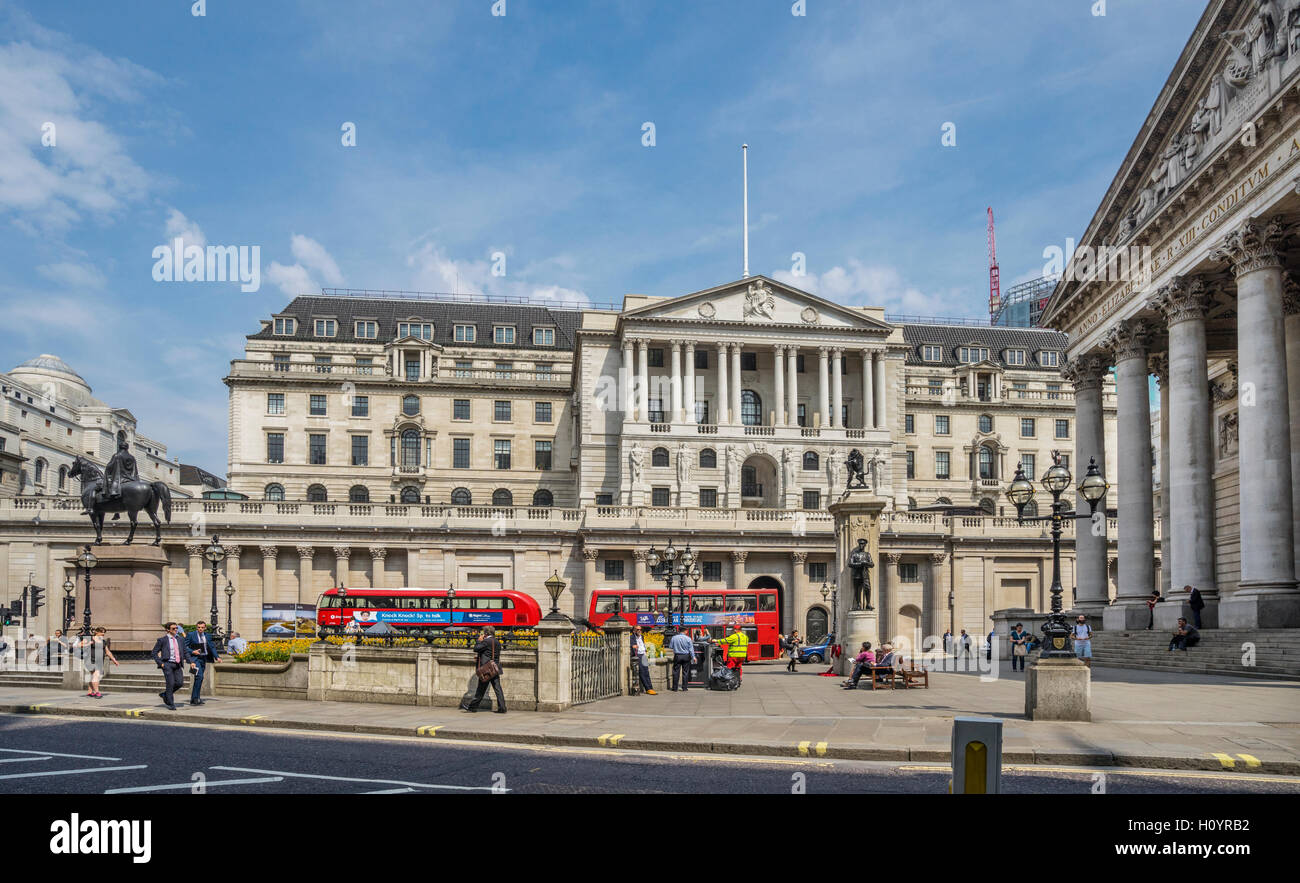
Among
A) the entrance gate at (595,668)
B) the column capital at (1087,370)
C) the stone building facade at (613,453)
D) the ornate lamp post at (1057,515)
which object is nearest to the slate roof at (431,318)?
the stone building facade at (613,453)

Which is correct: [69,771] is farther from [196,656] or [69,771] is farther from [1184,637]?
[1184,637]

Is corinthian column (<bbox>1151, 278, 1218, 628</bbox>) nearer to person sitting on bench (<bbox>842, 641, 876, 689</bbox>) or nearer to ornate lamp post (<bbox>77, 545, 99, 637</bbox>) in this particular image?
person sitting on bench (<bbox>842, 641, 876, 689</bbox>)

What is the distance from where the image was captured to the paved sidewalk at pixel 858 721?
14930mm

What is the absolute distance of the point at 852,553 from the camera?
32.7 meters

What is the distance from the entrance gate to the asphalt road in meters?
5.58

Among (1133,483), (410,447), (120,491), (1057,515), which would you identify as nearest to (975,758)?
(1057,515)

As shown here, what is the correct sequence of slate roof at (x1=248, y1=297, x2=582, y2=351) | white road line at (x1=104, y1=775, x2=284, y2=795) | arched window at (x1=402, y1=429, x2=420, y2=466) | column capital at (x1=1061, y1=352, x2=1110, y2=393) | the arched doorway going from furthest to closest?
slate roof at (x1=248, y1=297, x2=582, y2=351) → arched window at (x1=402, y1=429, x2=420, y2=466) → the arched doorway → column capital at (x1=1061, y1=352, x2=1110, y2=393) → white road line at (x1=104, y1=775, x2=284, y2=795)

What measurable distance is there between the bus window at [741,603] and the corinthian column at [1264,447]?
83.2 feet

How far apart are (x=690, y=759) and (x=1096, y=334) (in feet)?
118

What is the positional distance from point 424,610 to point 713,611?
48.1 ft

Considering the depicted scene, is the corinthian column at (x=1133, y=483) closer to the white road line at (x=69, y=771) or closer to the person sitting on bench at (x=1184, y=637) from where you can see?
the person sitting on bench at (x=1184, y=637)

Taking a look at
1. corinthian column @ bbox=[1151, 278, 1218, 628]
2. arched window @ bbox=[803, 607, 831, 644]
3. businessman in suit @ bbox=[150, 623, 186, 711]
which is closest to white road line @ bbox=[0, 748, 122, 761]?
businessman in suit @ bbox=[150, 623, 186, 711]

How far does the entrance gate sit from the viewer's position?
2283cm
